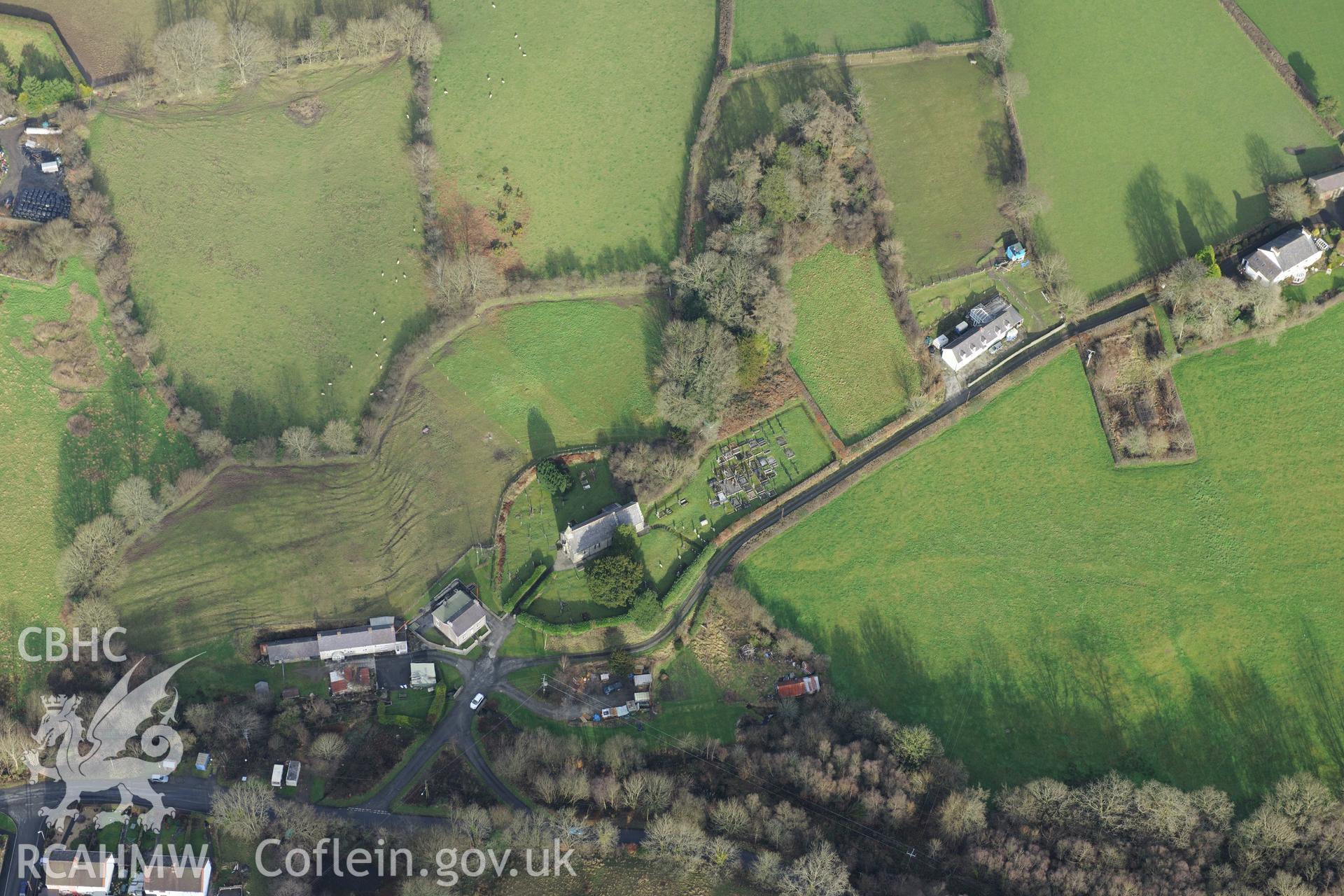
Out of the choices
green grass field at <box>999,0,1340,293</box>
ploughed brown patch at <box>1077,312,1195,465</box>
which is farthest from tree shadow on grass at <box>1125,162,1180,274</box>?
ploughed brown patch at <box>1077,312,1195,465</box>

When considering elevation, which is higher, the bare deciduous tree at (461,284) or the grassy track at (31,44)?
the grassy track at (31,44)

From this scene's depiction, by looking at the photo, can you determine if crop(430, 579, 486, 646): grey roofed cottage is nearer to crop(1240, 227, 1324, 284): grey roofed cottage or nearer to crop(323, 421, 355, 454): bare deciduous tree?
crop(323, 421, 355, 454): bare deciduous tree

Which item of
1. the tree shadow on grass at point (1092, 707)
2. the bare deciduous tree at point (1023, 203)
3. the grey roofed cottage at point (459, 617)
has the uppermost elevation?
the bare deciduous tree at point (1023, 203)

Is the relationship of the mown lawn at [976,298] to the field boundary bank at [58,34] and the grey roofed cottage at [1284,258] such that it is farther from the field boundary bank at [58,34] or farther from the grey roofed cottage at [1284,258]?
the field boundary bank at [58,34]

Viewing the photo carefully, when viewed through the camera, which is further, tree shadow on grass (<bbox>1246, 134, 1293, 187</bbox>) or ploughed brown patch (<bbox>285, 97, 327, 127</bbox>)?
ploughed brown patch (<bbox>285, 97, 327, 127</bbox>)

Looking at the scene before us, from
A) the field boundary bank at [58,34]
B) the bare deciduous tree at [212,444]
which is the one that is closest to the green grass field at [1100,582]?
the bare deciduous tree at [212,444]

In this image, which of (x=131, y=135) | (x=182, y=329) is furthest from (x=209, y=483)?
(x=131, y=135)

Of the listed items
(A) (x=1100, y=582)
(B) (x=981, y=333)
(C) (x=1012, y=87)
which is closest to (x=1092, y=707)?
(A) (x=1100, y=582)
